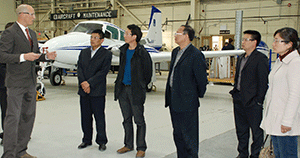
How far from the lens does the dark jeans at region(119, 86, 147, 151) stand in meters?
3.49

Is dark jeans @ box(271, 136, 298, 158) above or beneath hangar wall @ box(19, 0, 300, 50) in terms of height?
beneath

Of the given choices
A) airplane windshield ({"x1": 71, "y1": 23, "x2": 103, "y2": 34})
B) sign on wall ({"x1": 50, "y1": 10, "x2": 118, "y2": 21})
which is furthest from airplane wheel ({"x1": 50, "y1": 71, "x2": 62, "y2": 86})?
sign on wall ({"x1": 50, "y1": 10, "x2": 118, "y2": 21})

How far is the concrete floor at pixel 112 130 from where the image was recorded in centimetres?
362

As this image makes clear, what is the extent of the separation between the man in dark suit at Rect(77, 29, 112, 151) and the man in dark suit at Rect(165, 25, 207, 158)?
1123 millimetres

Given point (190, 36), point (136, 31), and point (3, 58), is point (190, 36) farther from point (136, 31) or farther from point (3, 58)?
point (3, 58)

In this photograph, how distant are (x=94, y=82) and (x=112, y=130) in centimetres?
143

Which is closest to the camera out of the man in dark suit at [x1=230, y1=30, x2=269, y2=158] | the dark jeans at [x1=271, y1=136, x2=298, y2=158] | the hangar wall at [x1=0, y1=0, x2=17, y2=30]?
the dark jeans at [x1=271, y1=136, x2=298, y2=158]

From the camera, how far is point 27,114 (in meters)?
3.21

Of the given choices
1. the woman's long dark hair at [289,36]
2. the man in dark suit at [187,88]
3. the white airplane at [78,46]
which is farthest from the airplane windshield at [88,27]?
the woman's long dark hair at [289,36]

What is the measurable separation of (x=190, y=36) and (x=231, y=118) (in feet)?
11.2

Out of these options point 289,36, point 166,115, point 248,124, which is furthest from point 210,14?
point 289,36

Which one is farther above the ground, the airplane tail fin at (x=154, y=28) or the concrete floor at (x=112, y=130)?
the airplane tail fin at (x=154, y=28)

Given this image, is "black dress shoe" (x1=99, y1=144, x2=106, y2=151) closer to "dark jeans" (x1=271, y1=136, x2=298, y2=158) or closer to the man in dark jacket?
the man in dark jacket

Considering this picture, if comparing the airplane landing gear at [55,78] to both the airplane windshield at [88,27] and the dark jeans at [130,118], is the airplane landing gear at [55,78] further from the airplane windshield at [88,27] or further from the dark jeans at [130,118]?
the dark jeans at [130,118]
